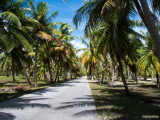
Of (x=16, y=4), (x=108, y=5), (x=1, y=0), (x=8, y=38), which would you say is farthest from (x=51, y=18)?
(x=108, y=5)

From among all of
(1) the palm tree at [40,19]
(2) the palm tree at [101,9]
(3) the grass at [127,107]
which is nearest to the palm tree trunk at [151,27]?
(2) the palm tree at [101,9]

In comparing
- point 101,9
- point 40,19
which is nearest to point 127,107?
point 101,9

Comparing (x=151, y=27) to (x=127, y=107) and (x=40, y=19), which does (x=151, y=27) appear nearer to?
(x=127, y=107)

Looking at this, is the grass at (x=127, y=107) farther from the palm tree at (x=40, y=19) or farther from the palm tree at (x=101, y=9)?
the palm tree at (x=40, y=19)

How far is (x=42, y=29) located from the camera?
16.5 metres

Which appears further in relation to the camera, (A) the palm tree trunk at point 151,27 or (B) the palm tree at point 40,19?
(B) the palm tree at point 40,19

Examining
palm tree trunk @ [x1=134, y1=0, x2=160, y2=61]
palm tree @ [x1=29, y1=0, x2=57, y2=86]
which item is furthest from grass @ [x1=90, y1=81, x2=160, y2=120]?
palm tree @ [x1=29, y1=0, x2=57, y2=86]

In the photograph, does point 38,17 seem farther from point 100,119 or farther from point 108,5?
point 100,119

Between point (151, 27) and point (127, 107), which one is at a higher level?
point (151, 27)

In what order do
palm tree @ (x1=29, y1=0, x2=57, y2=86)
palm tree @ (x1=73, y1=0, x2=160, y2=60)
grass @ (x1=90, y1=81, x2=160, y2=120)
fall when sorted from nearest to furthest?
grass @ (x1=90, y1=81, x2=160, y2=120), palm tree @ (x1=73, y1=0, x2=160, y2=60), palm tree @ (x1=29, y1=0, x2=57, y2=86)

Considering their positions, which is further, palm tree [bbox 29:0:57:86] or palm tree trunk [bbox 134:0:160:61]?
palm tree [bbox 29:0:57:86]

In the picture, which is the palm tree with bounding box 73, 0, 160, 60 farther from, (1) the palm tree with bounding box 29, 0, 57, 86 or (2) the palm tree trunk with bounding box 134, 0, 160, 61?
(1) the palm tree with bounding box 29, 0, 57, 86

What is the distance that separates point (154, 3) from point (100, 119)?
5416 millimetres

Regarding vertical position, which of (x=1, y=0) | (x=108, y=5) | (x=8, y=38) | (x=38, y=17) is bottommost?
(x=8, y=38)
